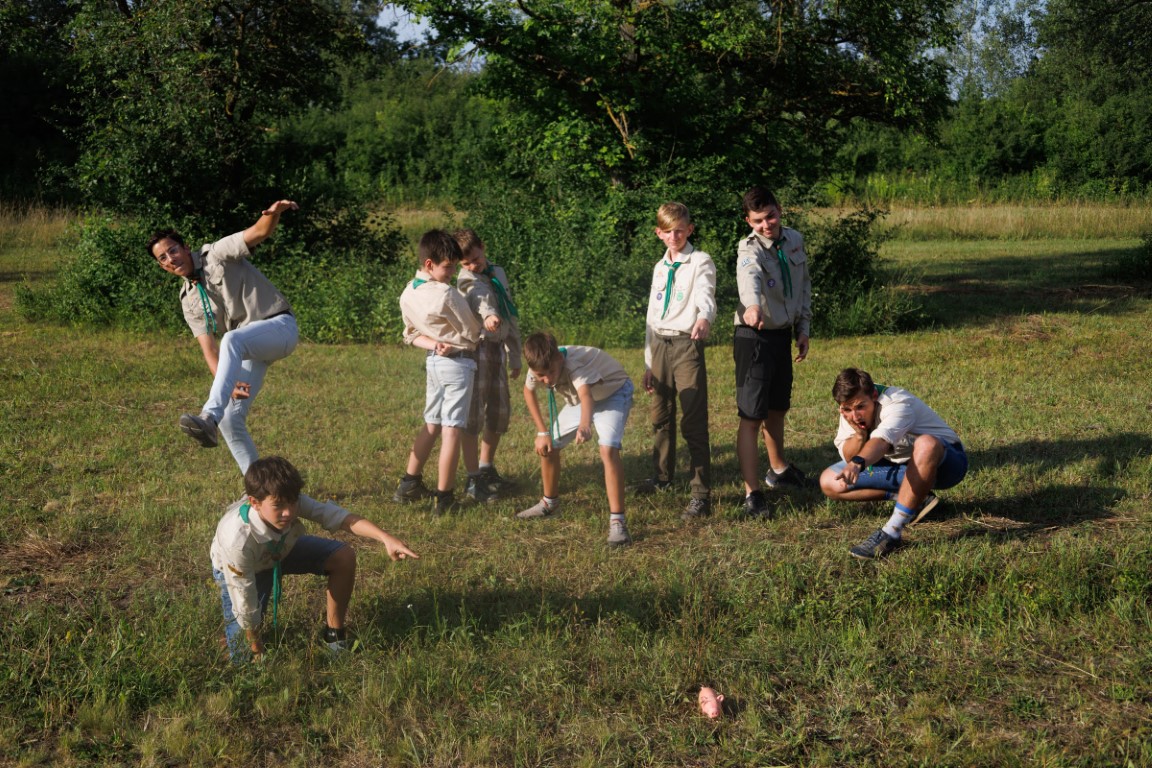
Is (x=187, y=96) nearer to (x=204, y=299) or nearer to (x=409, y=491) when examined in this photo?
(x=204, y=299)

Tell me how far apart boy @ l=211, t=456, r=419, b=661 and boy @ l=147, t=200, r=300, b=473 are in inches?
69.2

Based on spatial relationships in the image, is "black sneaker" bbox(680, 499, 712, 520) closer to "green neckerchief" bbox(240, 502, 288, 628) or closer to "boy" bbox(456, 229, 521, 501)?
"boy" bbox(456, 229, 521, 501)

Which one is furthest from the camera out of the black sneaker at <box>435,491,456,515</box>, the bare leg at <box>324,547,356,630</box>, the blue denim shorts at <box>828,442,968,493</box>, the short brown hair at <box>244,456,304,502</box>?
the black sneaker at <box>435,491,456,515</box>

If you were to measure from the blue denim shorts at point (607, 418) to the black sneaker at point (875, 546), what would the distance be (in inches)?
57.4

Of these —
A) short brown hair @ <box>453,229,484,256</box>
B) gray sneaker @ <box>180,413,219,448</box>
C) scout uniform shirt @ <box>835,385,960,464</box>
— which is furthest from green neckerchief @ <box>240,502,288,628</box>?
scout uniform shirt @ <box>835,385,960,464</box>

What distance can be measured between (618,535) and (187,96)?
11.0 meters

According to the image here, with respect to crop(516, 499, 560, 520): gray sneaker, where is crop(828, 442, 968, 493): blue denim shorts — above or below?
above

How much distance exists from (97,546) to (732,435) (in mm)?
4664

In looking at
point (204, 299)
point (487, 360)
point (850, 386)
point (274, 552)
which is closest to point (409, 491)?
point (487, 360)

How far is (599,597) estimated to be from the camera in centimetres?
561

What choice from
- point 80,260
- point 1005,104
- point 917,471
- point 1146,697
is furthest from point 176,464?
point 1005,104

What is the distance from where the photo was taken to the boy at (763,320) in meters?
6.69

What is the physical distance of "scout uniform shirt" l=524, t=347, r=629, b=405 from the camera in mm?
6383

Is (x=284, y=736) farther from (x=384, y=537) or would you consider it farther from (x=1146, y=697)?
(x=1146, y=697)
